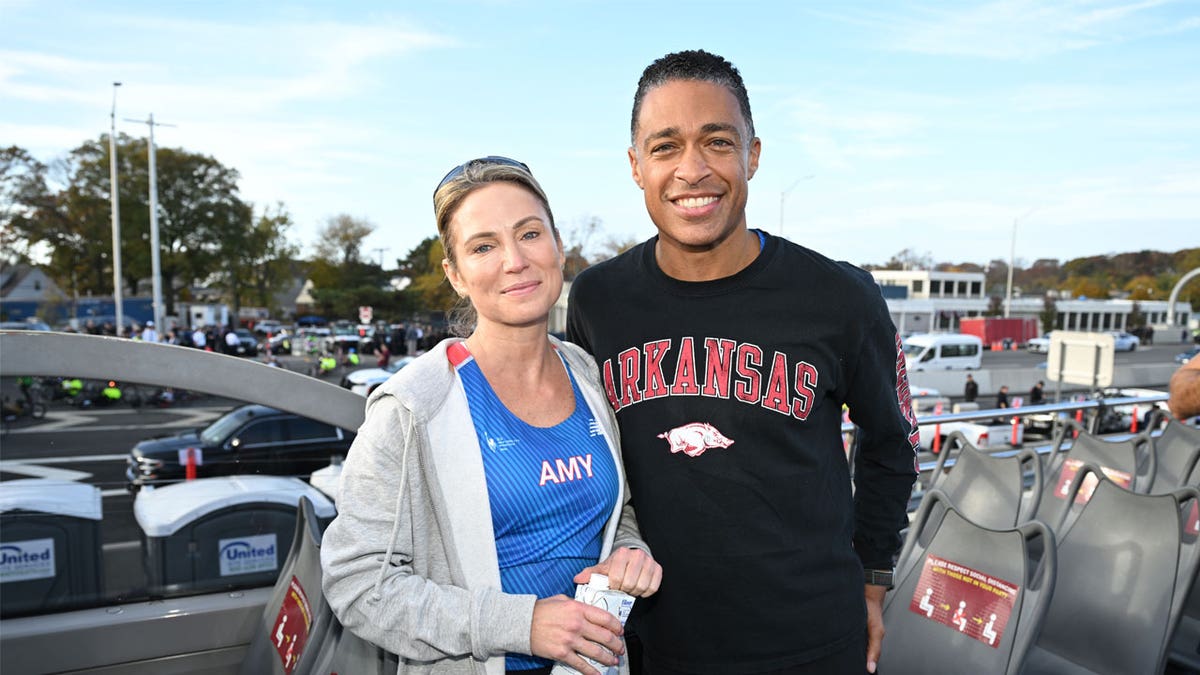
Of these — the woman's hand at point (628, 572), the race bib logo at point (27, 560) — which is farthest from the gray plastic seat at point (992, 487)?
the race bib logo at point (27, 560)

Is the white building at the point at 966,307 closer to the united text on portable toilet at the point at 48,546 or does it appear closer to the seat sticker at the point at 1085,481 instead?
the seat sticker at the point at 1085,481

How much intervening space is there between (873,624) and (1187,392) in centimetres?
230

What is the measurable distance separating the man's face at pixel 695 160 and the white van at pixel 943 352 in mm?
31217

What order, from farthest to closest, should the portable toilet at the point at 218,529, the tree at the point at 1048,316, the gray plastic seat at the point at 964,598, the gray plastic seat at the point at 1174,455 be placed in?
1. the tree at the point at 1048,316
2. the gray plastic seat at the point at 1174,455
3. the portable toilet at the point at 218,529
4. the gray plastic seat at the point at 964,598

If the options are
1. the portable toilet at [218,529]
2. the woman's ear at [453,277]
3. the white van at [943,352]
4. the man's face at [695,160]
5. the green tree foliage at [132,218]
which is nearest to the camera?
the woman's ear at [453,277]

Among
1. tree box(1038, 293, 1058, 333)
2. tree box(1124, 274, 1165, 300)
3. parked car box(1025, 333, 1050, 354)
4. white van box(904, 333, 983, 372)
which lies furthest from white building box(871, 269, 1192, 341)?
white van box(904, 333, 983, 372)

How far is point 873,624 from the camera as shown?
2.01 metres

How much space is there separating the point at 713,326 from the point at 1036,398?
2201 cm

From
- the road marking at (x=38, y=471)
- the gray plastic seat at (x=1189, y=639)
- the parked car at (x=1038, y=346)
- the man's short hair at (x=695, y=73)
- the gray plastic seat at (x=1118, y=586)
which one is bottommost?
the parked car at (x=1038, y=346)

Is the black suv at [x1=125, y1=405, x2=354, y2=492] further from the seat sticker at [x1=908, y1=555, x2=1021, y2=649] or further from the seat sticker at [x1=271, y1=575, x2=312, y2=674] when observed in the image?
the seat sticker at [x1=908, y1=555, x2=1021, y2=649]

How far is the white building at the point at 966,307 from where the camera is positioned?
57875 millimetres

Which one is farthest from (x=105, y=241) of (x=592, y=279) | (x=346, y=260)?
(x=592, y=279)

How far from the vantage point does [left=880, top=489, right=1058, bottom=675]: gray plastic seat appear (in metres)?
2.47

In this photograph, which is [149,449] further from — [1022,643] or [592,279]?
[1022,643]
